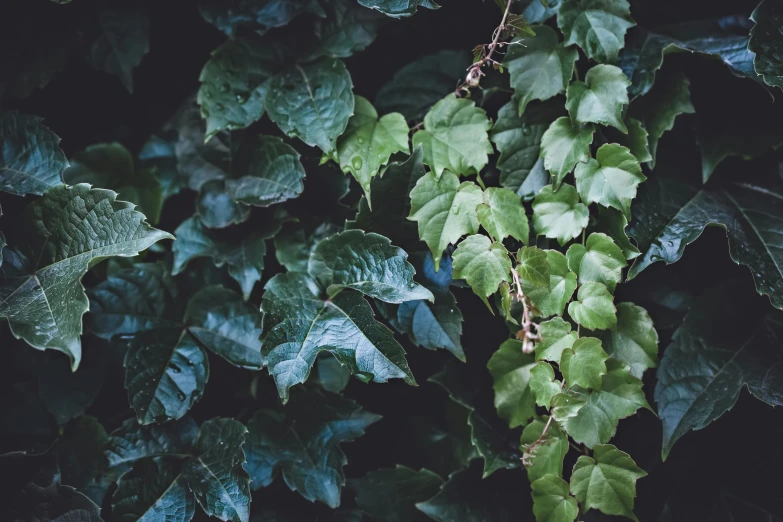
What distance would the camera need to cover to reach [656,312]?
1098 mm

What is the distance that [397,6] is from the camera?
985mm

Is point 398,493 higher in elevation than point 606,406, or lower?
lower

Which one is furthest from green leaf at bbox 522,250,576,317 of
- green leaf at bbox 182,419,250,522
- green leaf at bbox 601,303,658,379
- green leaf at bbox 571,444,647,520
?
green leaf at bbox 182,419,250,522

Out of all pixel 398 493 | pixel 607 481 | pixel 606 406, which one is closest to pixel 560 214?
pixel 606 406

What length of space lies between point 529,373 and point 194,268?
0.75m

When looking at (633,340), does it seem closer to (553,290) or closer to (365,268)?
(553,290)

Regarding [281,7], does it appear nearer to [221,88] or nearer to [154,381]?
[221,88]

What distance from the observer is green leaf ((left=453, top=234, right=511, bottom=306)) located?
0.91 meters

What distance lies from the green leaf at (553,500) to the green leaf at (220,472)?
1.66 ft

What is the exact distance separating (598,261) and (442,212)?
0.28m

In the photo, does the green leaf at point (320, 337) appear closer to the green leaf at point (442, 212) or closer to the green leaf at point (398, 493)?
the green leaf at point (442, 212)

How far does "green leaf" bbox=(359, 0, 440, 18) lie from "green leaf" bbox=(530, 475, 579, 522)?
2.72 feet

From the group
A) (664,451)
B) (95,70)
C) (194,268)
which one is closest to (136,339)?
(194,268)

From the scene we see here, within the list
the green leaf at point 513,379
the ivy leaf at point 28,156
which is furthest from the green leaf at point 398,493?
the ivy leaf at point 28,156
